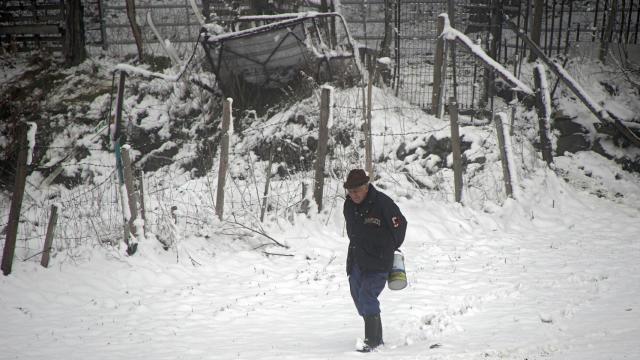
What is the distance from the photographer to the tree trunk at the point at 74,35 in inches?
611

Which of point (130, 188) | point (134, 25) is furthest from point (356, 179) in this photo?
point (134, 25)

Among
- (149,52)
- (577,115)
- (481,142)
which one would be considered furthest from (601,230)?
(149,52)

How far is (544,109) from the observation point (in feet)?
34.2

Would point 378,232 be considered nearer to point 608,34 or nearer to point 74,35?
point 608,34

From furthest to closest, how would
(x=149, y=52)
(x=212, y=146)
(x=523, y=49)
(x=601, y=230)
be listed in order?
(x=149, y=52), (x=523, y=49), (x=212, y=146), (x=601, y=230)

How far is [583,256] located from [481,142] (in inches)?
148

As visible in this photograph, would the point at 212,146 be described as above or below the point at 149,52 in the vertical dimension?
below

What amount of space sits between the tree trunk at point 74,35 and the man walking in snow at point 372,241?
531 inches

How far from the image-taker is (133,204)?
7621 millimetres

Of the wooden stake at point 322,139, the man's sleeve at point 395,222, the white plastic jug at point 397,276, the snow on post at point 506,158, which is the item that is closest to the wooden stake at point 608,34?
the snow on post at point 506,158

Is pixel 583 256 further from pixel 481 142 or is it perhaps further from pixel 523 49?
A: pixel 523 49

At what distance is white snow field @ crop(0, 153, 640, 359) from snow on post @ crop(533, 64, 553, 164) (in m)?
1.37

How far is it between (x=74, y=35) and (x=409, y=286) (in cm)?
1307

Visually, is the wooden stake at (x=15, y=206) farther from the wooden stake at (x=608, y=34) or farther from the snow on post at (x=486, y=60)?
the wooden stake at (x=608, y=34)
